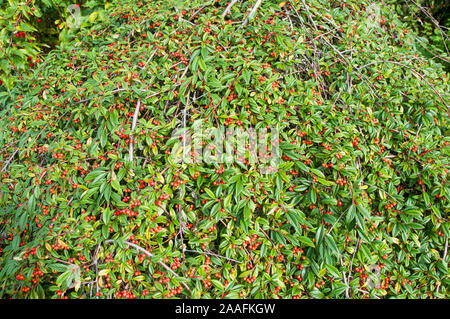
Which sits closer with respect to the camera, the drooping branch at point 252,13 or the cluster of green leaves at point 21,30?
the drooping branch at point 252,13

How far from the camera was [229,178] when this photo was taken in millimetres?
1729

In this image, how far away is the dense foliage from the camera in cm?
167

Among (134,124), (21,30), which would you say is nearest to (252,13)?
(134,124)

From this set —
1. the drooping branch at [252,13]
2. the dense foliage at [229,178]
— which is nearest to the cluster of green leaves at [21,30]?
the dense foliage at [229,178]

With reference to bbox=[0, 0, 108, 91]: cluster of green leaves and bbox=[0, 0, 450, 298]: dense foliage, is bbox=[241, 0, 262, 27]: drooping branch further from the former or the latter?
bbox=[0, 0, 108, 91]: cluster of green leaves

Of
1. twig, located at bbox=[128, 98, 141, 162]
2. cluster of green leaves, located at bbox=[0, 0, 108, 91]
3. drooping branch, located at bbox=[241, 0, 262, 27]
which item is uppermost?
drooping branch, located at bbox=[241, 0, 262, 27]

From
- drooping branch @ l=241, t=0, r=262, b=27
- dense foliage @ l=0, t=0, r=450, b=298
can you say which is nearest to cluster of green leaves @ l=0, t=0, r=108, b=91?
dense foliage @ l=0, t=0, r=450, b=298

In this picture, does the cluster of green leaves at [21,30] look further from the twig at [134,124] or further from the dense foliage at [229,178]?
the twig at [134,124]

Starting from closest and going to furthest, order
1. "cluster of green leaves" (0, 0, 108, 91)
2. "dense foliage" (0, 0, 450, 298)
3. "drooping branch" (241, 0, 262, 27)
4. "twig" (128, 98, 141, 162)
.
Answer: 1. "dense foliage" (0, 0, 450, 298)
2. "twig" (128, 98, 141, 162)
3. "drooping branch" (241, 0, 262, 27)
4. "cluster of green leaves" (0, 0, 108, 91)

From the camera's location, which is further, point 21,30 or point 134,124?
point 21,30

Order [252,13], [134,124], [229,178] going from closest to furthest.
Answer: [229,178] → [134,124] → [252,13]

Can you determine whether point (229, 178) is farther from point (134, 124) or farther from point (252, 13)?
point (252, 13)

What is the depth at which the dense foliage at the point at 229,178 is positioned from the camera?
1.67m

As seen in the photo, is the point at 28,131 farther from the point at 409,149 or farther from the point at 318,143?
the point at 409,149
